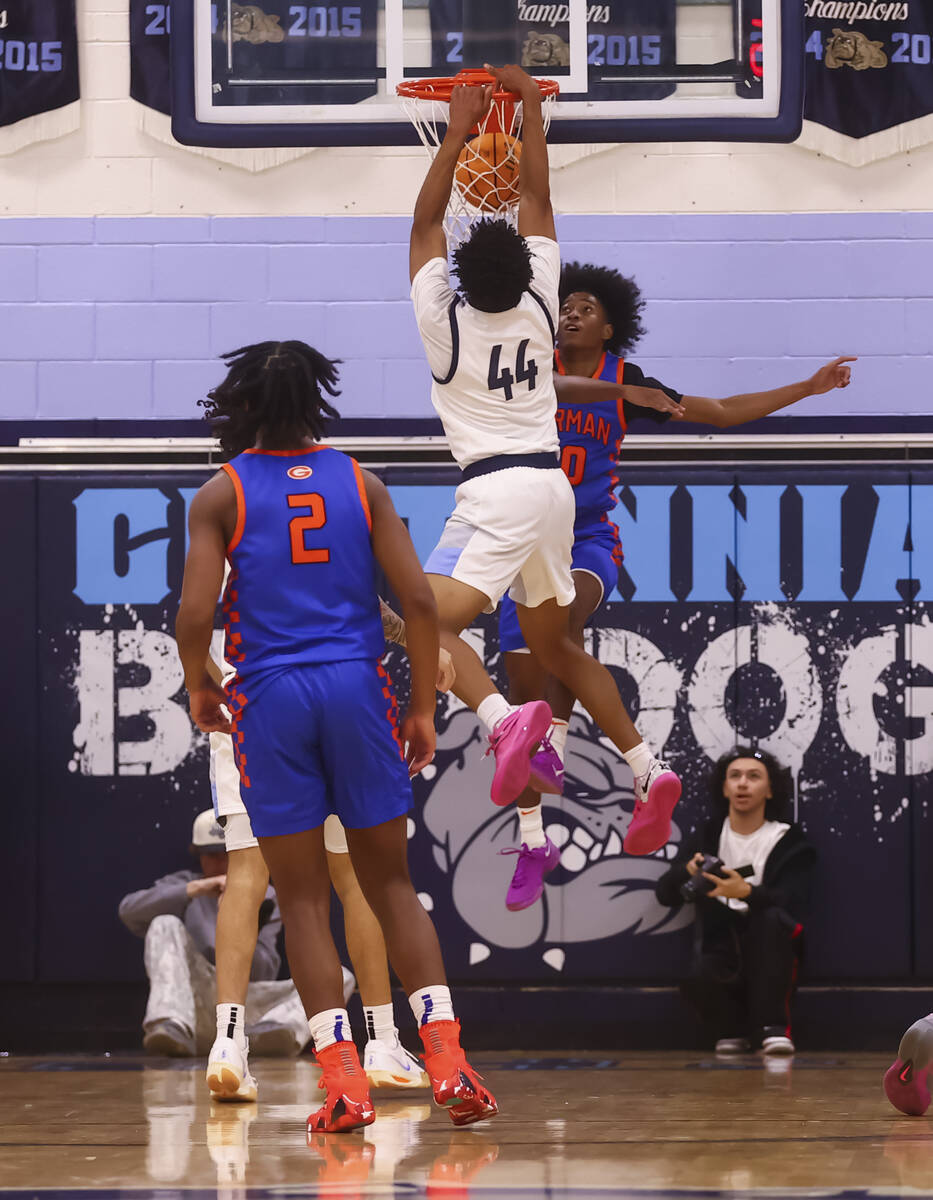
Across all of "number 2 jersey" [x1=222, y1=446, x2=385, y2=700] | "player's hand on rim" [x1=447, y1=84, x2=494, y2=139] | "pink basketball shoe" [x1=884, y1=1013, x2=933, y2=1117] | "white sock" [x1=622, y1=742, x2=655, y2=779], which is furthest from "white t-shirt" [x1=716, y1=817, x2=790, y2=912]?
"player's hand on rim" [x1=447, y1=84, x2=494, y2=139]

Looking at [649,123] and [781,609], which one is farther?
[781,609]

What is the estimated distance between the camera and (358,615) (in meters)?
4.31

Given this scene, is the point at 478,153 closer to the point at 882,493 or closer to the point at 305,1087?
the point at 882,493

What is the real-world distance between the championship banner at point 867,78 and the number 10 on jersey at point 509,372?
2706mm

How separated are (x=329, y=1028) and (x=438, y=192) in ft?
8.19

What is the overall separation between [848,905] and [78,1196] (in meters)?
4.28

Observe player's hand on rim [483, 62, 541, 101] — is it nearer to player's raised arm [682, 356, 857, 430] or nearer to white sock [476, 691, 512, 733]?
player's raised arm [682, 356, 857, 430]

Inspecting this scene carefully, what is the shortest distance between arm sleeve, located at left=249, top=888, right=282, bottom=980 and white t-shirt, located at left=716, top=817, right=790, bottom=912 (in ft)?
5.89

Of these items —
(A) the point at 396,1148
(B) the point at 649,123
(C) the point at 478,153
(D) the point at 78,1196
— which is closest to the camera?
(D) the point at 78,1196

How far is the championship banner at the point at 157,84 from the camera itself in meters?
7.28

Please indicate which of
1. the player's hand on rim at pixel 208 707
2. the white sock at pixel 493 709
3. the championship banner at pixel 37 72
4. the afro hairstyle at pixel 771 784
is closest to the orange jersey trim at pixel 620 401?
the white sock at pixel 493 709

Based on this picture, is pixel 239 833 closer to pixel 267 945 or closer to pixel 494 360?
pixel 267 945

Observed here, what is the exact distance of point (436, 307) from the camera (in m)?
5.19

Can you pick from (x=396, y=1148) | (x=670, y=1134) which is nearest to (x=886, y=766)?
(x=670, y=1134)
